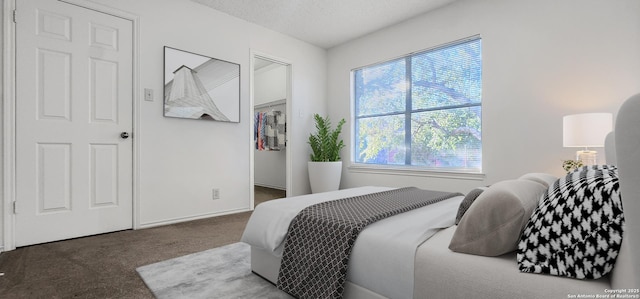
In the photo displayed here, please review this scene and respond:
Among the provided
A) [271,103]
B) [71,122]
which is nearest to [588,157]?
[71,122]

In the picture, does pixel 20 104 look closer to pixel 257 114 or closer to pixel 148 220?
pixel 148 220

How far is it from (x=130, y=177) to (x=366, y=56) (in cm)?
346

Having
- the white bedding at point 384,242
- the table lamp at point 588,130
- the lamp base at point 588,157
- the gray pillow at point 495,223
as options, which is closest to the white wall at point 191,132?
the white bedding at point 384,242

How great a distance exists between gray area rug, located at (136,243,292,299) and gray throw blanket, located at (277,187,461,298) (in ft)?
0.95

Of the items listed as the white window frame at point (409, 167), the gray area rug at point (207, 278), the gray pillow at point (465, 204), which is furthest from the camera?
the white window frame at point (409, 167)

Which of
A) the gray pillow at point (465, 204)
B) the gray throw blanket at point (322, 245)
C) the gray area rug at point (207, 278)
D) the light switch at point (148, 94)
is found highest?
the light switch at point (148, 94)

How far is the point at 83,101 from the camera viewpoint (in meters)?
2.65

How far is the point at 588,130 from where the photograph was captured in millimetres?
2240

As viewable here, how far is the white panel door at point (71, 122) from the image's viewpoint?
2.39 m

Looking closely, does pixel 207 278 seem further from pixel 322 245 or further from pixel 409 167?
pixel 409 167

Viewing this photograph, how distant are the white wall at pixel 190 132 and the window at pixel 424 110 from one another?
4.92 ft

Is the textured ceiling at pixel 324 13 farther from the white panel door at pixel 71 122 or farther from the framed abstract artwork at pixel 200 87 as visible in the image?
the white panel door at pixel 71 122

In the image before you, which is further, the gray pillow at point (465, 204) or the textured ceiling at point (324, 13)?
the textured ceiling at point (324, 13)

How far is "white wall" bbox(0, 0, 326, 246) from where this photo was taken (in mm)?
3020
